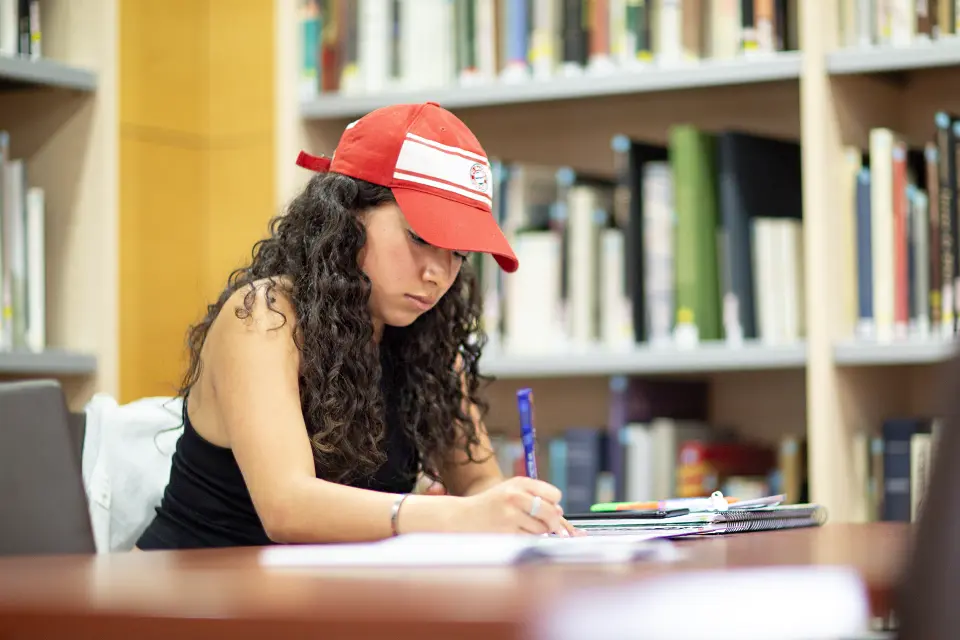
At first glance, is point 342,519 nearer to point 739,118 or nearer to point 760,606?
point 760,606

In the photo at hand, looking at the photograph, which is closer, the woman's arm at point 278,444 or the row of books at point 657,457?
the woman's arm at point 278,444

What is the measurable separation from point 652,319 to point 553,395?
1.43 feet

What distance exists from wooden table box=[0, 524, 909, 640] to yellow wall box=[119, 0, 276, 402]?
1.98m

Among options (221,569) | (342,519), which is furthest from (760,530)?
(221,569)

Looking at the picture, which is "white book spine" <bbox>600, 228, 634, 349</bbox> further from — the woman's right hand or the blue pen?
the woman's right hand

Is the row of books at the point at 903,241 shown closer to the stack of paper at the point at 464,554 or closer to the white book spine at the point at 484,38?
the white book spine at the point at 484,38

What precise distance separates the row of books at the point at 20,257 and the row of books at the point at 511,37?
1.94ft

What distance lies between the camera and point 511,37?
99.7 inches

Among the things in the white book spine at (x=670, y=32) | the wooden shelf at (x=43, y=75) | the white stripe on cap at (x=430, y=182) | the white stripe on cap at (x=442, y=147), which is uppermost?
the white book spine at (x=670, y=32)

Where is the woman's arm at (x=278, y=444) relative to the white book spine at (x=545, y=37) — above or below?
below

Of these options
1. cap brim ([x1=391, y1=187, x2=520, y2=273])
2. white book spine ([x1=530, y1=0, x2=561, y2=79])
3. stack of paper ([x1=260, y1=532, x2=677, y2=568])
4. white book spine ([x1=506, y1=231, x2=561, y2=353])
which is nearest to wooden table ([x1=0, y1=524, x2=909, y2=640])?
stack of paper ([x1=260, y1=532, x2=677, y2=568])

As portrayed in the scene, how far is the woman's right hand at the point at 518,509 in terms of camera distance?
1075 mm

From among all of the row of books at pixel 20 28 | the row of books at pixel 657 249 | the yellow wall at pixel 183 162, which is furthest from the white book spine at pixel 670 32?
the row of books at pixel 20 28

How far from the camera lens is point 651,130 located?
2.72m
